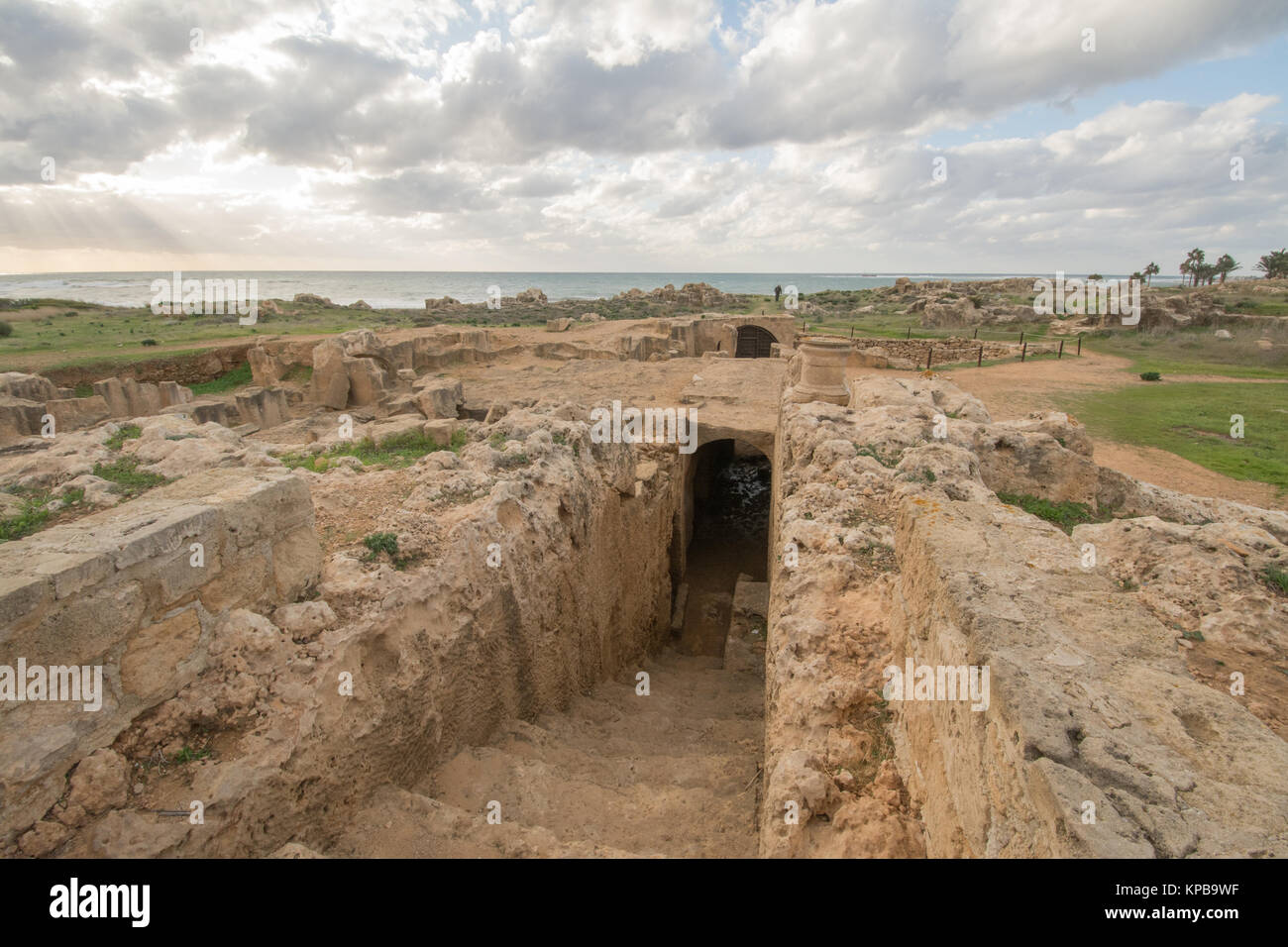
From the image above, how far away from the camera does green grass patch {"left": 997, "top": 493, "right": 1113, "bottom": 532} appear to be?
6.90m

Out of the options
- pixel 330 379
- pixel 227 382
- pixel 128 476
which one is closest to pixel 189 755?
pixel 128 476

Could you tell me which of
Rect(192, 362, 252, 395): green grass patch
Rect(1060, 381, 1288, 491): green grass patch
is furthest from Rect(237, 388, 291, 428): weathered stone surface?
Rect(1060, 381, 1288, 491): green grass patch

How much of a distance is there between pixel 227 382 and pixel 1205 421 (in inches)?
1091

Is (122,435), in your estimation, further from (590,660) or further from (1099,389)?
(1099,389)

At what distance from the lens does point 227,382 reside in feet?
64.6

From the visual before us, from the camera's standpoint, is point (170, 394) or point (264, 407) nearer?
point (264, 407)

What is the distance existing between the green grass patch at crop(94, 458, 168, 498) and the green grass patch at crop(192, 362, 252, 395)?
15.2 metres

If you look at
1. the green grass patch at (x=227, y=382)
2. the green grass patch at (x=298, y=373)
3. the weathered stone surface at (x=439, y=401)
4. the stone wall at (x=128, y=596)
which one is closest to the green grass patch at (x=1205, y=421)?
the weathered stone surface at (x=439, y=401)

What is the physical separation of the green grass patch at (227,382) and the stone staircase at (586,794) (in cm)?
1791

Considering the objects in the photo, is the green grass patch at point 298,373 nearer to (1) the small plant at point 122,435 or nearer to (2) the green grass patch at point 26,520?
(1) the small plant at point 122,435

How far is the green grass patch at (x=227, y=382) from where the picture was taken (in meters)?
19.1

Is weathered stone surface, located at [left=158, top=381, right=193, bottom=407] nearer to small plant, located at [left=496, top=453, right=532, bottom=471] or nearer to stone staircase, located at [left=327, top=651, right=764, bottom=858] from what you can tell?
small plant, located at [left=496, top=453, right=532, bottom=471]
